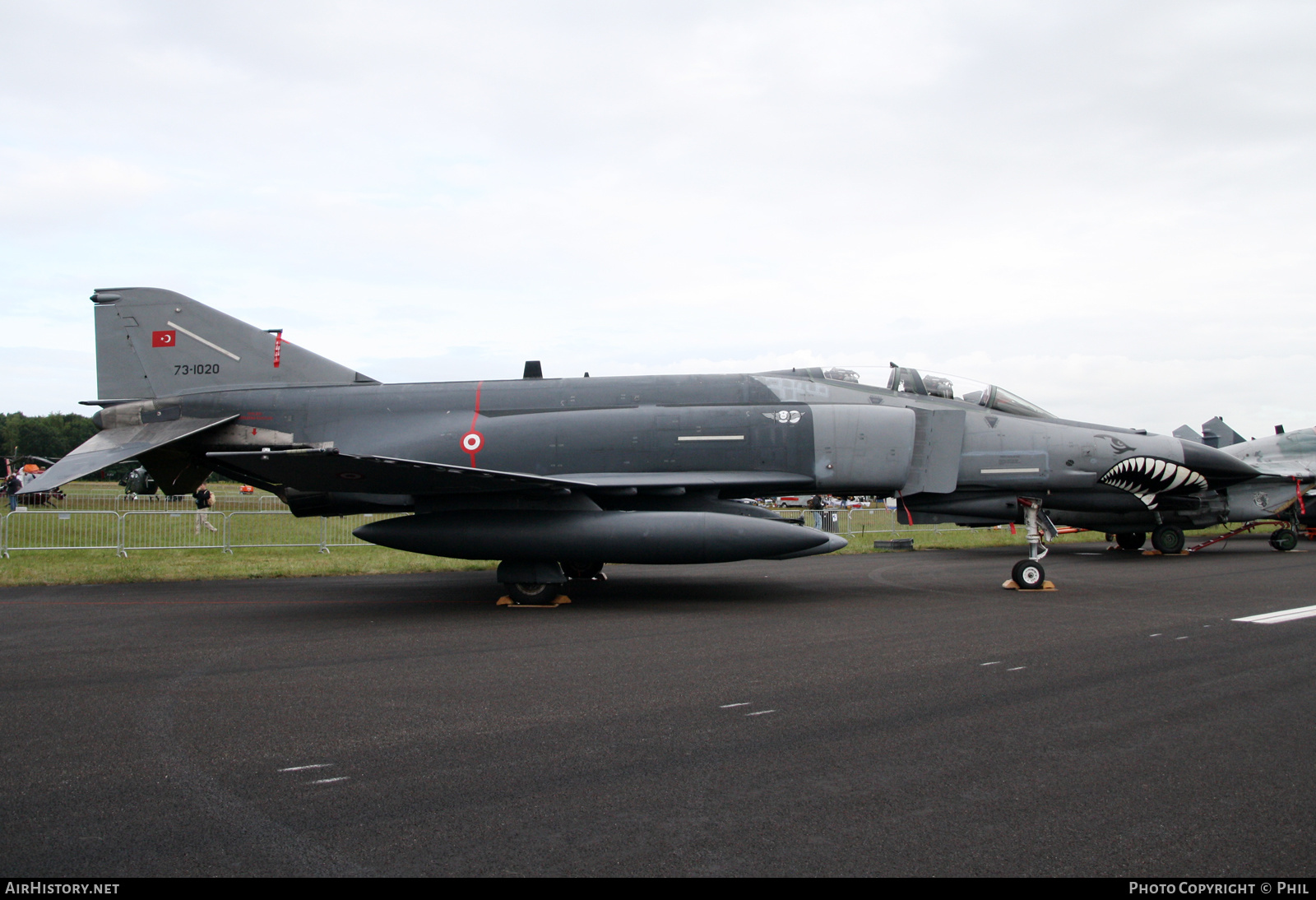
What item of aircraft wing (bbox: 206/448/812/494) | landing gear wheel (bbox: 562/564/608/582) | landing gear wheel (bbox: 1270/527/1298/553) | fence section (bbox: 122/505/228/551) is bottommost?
landing gear wheel (bbox: 1270/527/1298/553)

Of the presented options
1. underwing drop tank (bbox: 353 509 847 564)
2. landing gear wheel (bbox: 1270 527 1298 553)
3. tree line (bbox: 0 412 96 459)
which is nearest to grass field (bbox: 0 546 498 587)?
underwing drop tank (bbox: 353 509 847 564)

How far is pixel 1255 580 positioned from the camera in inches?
475

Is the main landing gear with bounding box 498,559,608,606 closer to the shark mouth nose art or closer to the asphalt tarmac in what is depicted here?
the asphalt tarmac

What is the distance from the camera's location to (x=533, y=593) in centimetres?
1002

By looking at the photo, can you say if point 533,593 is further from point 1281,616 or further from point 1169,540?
point 1169,540

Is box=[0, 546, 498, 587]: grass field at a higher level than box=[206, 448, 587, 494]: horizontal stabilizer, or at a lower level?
lower

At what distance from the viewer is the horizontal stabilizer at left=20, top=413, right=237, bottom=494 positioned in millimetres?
9570

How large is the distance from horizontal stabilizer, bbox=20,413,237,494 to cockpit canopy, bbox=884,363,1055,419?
8.98 m

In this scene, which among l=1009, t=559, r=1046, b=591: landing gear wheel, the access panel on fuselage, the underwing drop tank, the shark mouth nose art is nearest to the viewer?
the underwing drop tank

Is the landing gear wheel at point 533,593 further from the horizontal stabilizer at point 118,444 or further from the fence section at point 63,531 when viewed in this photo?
the fence section at point 63,531

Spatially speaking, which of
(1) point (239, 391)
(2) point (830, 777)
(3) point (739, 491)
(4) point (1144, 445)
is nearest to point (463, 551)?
(3) point (739, 491)

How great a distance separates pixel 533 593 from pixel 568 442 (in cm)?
197
